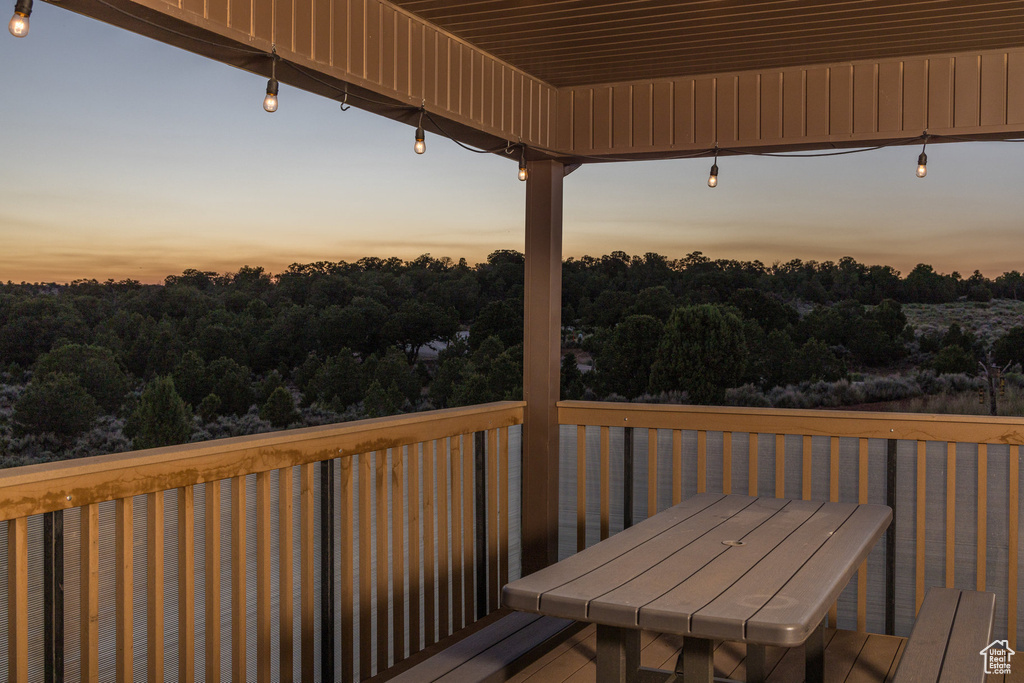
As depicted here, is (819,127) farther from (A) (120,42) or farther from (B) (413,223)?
(B) (413,223)

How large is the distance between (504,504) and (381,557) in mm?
1065

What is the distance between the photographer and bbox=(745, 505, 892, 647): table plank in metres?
1.92

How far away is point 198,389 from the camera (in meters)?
10.2

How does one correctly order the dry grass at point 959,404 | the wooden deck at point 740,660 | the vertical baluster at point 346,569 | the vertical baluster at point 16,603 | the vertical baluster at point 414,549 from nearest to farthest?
the vertical baluster at point 16,603 < the vertical baluster at point 346,569 < the wooden deck at point 740,660 < the vertical baluster at point 414,549 < the dry grass at point 959,404

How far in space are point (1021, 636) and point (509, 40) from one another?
138 inches

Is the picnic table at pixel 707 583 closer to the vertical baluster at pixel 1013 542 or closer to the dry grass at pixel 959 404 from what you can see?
the vertical baluster at pixel 1013 542

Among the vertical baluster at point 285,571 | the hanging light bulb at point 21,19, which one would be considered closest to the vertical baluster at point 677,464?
the vertical baluster at point 285,571

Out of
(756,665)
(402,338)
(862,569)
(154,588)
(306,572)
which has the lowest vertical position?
(756,665)

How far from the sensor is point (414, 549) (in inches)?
149

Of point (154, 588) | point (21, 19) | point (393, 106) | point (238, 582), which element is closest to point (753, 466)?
point (393, 106)

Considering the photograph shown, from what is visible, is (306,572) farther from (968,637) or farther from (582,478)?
(968,637)

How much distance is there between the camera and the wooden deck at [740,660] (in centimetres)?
352

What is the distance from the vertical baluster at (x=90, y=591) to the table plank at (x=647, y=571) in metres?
1.26

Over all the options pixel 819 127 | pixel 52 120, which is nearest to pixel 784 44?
pixel 819 127
